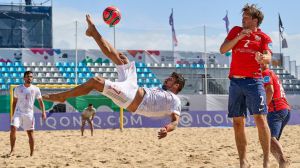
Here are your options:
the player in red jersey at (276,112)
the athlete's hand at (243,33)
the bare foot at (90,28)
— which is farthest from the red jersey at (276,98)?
the bare foot at (90,28)

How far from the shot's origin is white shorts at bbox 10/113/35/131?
30.6ft

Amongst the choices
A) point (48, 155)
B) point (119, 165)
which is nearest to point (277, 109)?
point (119, 165)

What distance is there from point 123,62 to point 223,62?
2530 centimetres

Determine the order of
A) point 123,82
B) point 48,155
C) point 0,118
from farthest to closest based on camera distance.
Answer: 1. point 0,118
2. point 48,155
3. point 123,82

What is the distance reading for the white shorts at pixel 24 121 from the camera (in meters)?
9.31

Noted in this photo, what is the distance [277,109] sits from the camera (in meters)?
6.07

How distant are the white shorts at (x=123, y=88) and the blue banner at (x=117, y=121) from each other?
12502 mm

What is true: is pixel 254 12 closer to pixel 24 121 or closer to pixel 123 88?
Result: pixel 123 88

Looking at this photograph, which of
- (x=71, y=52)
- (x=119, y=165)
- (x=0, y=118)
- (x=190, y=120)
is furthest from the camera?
(x=71, y=52)

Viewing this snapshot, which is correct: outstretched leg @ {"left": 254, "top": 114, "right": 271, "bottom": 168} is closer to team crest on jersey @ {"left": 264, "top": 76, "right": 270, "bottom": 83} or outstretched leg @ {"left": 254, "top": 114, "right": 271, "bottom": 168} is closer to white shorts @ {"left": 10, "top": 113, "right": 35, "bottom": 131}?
team crest on jersey @ {"left": 264, "top": 76, "right": 270, "bottom": 83}

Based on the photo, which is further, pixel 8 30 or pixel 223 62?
pixel 8 30

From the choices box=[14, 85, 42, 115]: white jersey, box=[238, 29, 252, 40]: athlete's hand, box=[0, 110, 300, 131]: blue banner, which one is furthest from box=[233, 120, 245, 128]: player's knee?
box=[0, 110, 300, 131]: blue banner

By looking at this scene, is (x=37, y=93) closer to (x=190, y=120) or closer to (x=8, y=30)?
(x=190, y=120)

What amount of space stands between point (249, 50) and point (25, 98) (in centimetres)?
529
